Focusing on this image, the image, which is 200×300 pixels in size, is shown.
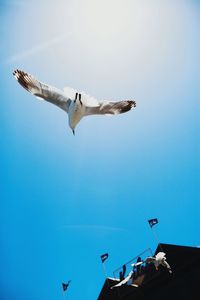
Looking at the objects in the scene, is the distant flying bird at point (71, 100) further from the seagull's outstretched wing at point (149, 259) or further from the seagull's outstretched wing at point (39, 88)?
the seagull's outstretched wing at point (149, 259)

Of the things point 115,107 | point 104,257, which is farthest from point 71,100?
point 104,257

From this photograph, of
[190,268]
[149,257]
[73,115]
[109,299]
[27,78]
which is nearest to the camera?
[27,78]

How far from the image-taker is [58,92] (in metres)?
11.1

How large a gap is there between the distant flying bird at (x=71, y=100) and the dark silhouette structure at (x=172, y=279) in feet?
24.7

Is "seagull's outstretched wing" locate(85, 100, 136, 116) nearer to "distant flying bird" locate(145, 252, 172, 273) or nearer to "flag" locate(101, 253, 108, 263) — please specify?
"distant flying bird" locate(145, 252, 172, 273)

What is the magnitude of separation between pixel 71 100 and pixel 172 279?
30.1 ft

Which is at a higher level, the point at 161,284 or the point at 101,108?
the point at 101,108

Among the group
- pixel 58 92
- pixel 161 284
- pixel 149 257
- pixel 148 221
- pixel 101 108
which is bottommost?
pixel 161 284

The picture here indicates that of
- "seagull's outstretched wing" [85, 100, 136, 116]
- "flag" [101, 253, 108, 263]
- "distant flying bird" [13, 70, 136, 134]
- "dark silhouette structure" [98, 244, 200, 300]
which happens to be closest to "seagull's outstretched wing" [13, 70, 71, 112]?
Result: "distant flying bird" [13, 70, 136, 134]

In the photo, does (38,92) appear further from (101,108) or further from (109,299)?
(109,299)

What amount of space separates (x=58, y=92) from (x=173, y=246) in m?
9.91

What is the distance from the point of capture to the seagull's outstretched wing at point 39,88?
10.7 m

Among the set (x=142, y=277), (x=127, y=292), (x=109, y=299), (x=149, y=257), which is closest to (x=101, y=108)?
(x=149, y=257)

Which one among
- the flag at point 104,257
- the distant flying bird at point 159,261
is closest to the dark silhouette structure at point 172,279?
the distant flying bird at point 159,261
